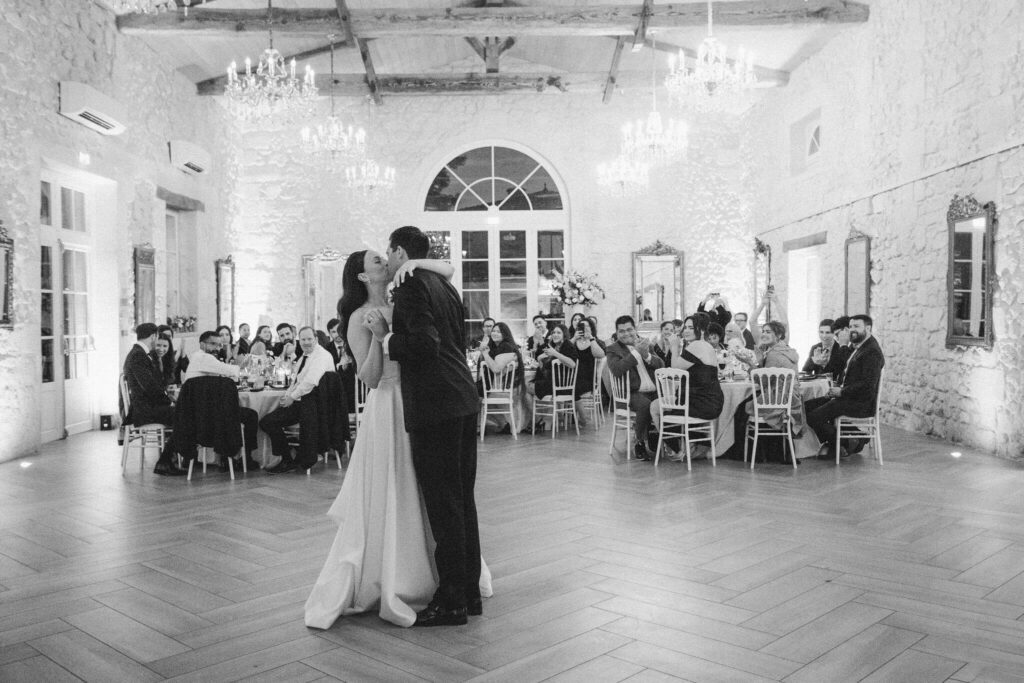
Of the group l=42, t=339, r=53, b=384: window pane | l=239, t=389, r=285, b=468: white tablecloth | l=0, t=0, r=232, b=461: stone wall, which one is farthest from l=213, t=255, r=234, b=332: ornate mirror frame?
l=239, t=389, r=285, b=468: white tablecloth

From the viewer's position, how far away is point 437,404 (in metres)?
3.02

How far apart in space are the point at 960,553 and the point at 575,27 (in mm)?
7666

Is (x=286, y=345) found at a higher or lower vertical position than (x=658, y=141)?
lower

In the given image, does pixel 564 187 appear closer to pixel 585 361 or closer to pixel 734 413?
pixel 585 361

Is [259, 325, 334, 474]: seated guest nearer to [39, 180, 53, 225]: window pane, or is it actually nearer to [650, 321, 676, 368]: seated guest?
[650, 321, 676, 368]: seated guest

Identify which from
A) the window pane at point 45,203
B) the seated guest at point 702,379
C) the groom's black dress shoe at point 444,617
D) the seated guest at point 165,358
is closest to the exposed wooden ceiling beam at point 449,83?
the window pane at point 45,203

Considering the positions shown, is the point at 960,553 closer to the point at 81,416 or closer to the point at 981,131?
the point at 981,131

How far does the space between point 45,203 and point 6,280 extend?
1.33 meters

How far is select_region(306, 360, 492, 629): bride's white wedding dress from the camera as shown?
312 cm

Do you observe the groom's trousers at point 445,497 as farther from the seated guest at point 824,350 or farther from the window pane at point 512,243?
the window pane at point 512,243

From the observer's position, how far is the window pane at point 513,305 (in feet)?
43.4

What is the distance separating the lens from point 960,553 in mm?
3945

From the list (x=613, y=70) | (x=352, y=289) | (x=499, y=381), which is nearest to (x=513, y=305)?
(x=613, y=70)

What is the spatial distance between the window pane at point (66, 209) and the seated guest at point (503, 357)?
451 cm
